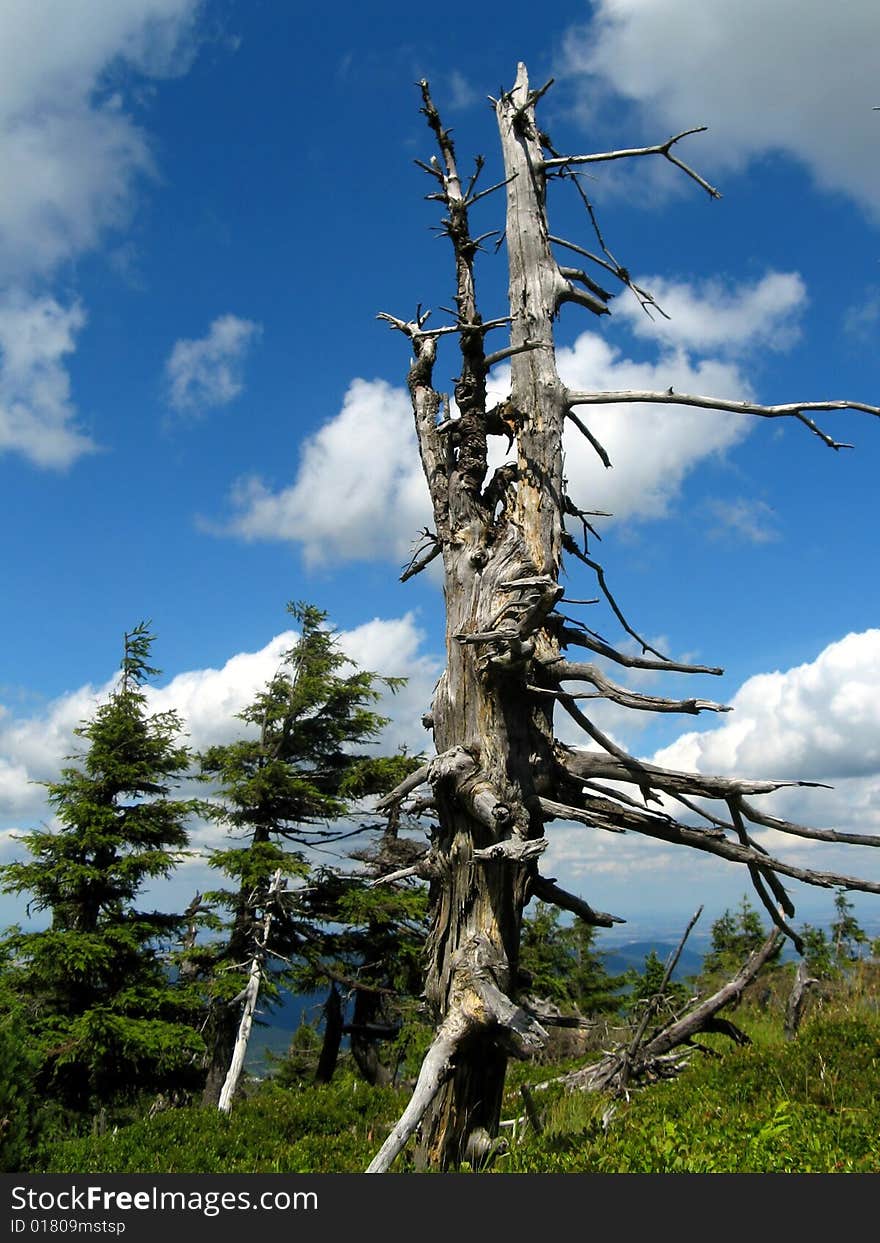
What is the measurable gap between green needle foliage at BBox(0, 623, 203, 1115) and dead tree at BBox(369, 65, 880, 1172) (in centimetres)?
1526

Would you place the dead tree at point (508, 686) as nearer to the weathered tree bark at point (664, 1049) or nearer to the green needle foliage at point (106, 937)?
the weathered tree bark at point (664, 1049)

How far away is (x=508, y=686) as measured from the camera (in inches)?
236

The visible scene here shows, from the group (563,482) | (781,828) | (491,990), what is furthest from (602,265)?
(491,990)

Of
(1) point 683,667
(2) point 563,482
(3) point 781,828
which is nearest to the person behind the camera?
(3) point 781,828

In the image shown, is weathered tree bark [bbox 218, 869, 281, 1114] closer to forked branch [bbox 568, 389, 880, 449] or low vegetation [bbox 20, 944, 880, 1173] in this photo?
low vegetation [bbox 20, 944, 880, 1173]

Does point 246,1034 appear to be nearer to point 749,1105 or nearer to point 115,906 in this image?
point 115,906

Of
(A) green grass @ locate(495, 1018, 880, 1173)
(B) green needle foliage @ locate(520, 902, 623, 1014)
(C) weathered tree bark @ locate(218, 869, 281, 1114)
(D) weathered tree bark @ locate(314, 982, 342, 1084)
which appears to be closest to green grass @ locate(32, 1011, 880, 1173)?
(A) green grass @ locate(495, 1018, 880, 1173)

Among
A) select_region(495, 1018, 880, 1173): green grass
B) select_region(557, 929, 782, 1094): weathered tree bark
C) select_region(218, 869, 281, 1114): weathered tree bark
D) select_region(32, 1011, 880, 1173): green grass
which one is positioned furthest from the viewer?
select_region(218, 869, 281, 1114): weathered tree bark

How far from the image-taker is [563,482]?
6875mm

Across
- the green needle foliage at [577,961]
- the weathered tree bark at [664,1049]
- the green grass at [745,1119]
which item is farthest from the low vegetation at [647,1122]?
the green needle foliage at [577,961]

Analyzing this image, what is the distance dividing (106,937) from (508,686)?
56.2 ft

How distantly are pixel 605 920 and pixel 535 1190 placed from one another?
196 cm

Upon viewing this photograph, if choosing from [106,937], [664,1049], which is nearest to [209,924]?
[106,937]

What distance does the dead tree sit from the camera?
5297mm
